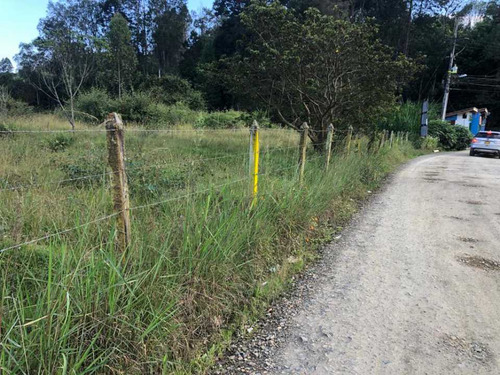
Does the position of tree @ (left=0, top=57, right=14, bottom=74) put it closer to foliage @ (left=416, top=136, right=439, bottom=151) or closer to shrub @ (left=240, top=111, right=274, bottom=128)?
shrub @ (left=240, top=111, right=274, bottom=128)

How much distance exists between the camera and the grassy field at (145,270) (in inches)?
76.9

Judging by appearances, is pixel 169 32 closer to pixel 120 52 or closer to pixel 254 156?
pixel 120 52

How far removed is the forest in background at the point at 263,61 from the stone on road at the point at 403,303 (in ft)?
17.7

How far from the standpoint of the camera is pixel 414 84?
48.9 m

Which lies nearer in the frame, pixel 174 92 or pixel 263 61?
pixel 263 61

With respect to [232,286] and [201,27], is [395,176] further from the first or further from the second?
[201,27]

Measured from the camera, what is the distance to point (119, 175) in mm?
2496

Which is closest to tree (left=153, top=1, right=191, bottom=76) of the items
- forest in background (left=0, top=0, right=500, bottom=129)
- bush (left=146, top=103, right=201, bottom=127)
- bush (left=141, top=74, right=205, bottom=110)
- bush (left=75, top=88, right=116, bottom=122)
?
forest in background (left=0, top=0, right=500, bottom=129)

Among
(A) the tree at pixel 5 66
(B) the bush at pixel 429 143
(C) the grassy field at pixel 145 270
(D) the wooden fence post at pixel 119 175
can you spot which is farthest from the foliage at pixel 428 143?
(A) the tree at pixel 5 66

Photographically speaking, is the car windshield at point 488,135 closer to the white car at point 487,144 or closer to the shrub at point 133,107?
the white car at point 487,144

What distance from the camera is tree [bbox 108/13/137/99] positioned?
40.5m

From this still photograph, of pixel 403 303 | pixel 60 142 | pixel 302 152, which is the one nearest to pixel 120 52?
pixel 60 142

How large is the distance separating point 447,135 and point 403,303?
2823cm

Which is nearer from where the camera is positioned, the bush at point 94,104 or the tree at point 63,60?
the tree at point 63,60
